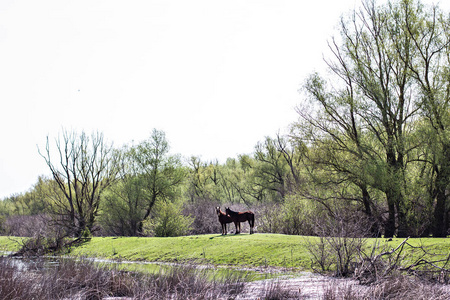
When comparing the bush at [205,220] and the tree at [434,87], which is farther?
the bush at [205,220]

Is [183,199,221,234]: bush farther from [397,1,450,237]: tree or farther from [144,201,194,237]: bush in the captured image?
[397,1,450,237]: tree

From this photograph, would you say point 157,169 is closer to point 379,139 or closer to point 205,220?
point 205,220

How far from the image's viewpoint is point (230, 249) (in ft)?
70.2

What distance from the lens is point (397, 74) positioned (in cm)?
2498

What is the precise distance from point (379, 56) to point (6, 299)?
23395 mm

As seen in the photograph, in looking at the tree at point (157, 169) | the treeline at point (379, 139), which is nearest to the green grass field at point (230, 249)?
the treeline at point (379, 139)

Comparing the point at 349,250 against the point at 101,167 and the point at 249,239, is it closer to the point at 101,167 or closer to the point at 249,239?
the point at 249,239

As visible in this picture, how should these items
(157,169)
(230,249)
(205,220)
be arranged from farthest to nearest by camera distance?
(157,169) < (205,220) < (230,249)

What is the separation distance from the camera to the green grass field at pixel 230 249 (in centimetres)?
1725

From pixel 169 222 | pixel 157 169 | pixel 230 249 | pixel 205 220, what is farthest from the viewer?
pixel 157 169

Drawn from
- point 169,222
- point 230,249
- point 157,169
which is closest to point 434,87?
point 230,249

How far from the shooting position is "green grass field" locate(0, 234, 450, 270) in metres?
17.2

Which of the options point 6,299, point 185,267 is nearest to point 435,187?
point 185,267

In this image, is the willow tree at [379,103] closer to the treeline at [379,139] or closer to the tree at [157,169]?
the treeline at [379,139]
